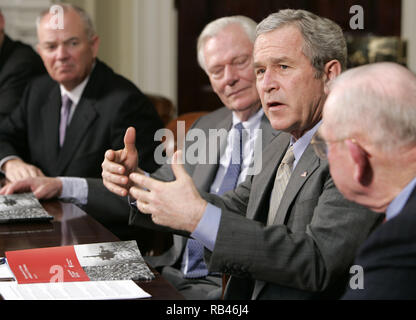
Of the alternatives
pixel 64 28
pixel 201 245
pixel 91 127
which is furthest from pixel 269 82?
pixel 64 28

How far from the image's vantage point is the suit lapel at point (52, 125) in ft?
10.6

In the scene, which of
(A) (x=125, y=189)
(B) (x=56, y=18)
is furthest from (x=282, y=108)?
(B) (x=56, y=18)

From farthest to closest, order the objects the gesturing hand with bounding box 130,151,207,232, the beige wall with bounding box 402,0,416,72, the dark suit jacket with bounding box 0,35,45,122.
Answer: the beige wall with bounding box 402,0,416,72 → the dark suit jacket with bounding box 0,35,45,122 → the gesturing hand with bounding box 130,151,207,232

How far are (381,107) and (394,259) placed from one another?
0.27 metres

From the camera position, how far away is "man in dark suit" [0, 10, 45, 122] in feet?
12.4

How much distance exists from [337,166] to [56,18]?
2365 mm

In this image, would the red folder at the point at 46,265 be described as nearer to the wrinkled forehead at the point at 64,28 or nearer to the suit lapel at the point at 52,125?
the suit lapel at the point at 52,125

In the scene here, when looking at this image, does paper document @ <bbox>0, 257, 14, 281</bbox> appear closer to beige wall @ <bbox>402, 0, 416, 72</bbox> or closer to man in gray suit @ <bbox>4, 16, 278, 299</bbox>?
man in gray suit @ <bbox>4, 16, 278, 299</bbox>

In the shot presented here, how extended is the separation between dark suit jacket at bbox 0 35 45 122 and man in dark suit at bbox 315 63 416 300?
2811 mm

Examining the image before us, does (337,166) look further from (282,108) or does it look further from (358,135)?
(282,108)

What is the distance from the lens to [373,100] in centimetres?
119

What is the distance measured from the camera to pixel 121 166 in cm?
189

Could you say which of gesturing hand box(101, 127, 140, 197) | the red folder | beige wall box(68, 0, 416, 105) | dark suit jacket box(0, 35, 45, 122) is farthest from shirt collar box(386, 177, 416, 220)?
beige wall box(68, 0, 416, 105)

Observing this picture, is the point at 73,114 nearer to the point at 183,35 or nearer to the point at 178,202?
the point at 178,202
